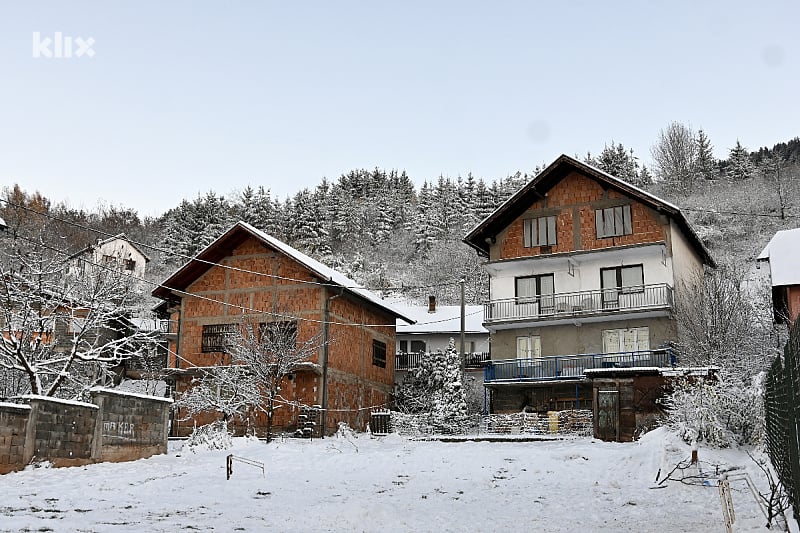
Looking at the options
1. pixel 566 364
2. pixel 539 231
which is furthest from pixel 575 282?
pixel 566 364

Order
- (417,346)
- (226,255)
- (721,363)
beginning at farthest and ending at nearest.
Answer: (417,346) < (226,255) < (721,363)

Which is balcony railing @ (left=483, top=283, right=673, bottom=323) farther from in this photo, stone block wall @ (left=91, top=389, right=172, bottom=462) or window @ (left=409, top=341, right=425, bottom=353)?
stone block wall @ (left=91, top=389, right=172, bottom=462)

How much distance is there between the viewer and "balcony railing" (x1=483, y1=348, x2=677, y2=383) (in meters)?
33.1

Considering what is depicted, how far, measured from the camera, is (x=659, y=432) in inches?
806

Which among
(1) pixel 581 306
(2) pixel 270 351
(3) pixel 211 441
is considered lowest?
(3) pixel 211 441

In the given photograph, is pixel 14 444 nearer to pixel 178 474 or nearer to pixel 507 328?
pixel 178 474

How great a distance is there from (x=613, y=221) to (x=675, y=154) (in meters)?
59.2

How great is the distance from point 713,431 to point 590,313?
706 inches

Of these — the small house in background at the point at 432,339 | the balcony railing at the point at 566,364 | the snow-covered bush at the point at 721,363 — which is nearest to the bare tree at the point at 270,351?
the balcony railing at the point at 566,364

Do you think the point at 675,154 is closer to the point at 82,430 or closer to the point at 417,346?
the point at 417,346

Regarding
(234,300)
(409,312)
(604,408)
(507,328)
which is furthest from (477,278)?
(604,408)

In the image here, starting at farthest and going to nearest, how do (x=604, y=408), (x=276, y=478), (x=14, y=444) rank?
1. (x=604, y=408)
2. (x=276, y=478)
3. (x=14, y=444)

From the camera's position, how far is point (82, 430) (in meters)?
18.5

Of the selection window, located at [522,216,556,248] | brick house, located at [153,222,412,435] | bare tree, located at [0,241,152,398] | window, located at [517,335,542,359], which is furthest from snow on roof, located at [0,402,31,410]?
window, located at [522,216,556,248]
